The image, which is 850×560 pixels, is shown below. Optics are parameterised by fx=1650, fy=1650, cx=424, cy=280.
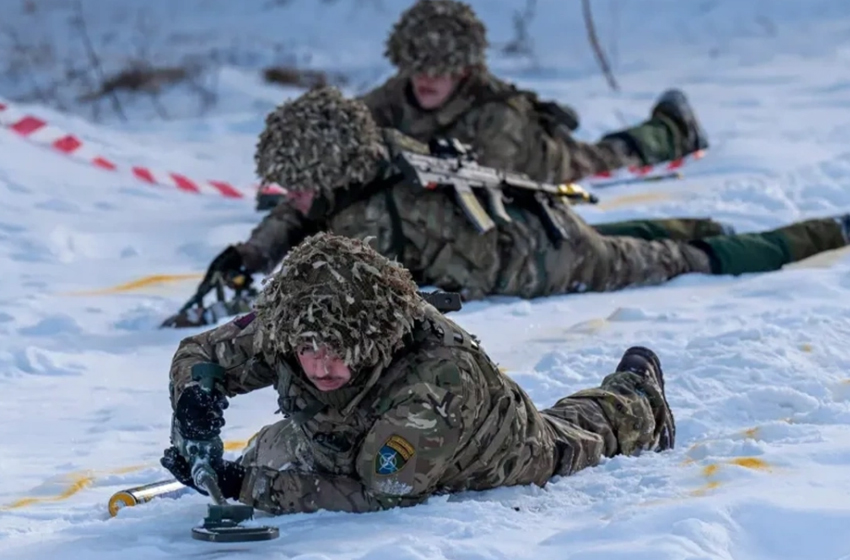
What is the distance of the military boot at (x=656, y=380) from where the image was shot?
4789mm

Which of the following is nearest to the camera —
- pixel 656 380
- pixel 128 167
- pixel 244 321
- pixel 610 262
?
pixel 244 321

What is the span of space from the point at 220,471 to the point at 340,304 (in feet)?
1.67

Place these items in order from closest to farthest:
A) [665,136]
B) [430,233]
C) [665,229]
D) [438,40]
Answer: [430,233] < [665,229] < [438,40] < [665,136]

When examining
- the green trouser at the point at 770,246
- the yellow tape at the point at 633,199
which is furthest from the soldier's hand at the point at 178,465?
the yellow tape at the point at 633,199

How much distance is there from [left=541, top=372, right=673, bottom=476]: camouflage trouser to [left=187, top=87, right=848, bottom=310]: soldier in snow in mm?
1810

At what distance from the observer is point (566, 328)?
6473 mm

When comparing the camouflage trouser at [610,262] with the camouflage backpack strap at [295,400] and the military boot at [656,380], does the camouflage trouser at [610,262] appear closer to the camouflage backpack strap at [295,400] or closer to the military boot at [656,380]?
the military boot at [656,380]

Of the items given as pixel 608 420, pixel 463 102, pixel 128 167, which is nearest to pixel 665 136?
pixel 463 102

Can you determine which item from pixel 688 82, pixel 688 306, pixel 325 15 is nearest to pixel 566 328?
pixel 688 306

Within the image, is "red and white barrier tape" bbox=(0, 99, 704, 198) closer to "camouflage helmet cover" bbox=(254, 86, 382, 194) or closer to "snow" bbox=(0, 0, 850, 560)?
"snow" bbox=(0, 0, 850, 560)

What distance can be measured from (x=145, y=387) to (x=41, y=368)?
509mm

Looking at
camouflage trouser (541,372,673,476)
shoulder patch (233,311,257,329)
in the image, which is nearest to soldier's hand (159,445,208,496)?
shoulder patch (233,311,257,329)

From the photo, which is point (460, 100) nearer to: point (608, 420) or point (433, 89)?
point (433, 89)

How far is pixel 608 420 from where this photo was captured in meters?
4.62
